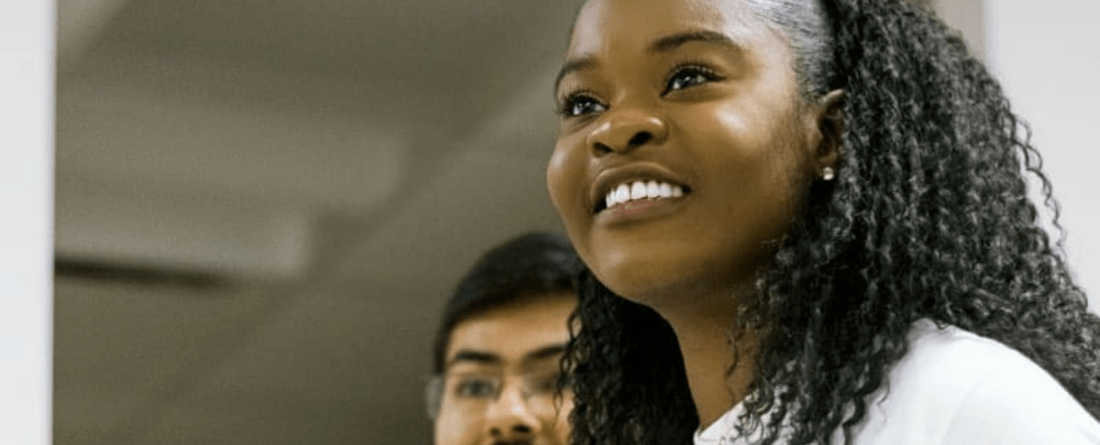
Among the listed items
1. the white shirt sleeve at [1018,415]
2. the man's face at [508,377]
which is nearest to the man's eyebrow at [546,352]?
the man's face at [508,377]

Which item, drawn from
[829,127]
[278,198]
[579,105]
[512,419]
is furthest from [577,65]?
[278,198]

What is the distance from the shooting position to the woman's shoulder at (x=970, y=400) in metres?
1.23

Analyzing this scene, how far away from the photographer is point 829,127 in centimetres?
139

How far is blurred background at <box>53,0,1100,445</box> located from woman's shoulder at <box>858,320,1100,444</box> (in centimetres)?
98

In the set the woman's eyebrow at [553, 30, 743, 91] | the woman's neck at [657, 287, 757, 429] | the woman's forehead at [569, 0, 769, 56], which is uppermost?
the woman's forehead at [569, 0, 769, 56]

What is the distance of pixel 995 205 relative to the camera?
141 centimetres

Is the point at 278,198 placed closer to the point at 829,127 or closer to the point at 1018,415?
the point at 829,127

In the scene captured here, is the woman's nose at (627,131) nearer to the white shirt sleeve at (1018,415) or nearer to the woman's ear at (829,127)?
the woman's ear at (829,127)

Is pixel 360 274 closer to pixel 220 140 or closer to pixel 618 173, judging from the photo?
pixel 220 140

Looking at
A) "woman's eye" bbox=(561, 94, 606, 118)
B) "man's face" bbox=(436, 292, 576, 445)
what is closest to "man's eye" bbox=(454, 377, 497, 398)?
"man's face" bbox=(436, 292, 576, 445)

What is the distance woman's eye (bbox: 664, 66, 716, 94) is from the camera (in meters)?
1.36

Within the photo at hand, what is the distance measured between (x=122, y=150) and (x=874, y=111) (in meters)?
1.00

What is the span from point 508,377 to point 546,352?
4cm

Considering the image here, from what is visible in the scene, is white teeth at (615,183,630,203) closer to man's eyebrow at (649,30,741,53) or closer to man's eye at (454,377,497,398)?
man's eyebrow at (649,30,741,53)
